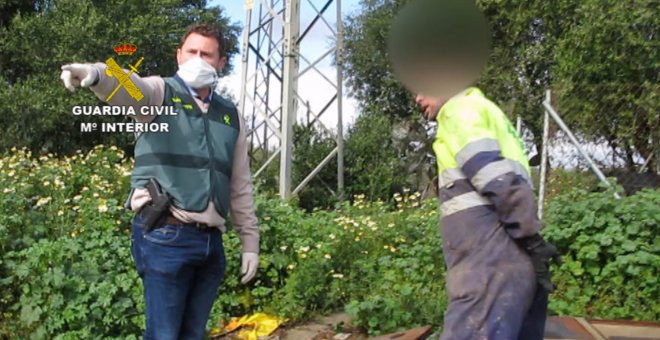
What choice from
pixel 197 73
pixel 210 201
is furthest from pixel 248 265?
pixel 197 73

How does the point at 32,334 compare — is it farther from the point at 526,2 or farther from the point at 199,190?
the point at 526,2

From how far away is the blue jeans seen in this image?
9.07 ft

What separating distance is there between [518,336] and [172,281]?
1306 mm

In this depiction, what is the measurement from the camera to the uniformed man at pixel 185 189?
2.77 metres

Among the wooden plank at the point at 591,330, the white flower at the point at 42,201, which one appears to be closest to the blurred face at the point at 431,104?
the wooden plank at the point at 591,330

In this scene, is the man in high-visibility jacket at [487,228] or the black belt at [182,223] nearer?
the man in high-visibility jacket at [487,228]

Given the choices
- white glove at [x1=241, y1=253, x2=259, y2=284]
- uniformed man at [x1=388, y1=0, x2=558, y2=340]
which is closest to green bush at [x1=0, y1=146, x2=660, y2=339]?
white glove at [x1=241, y1=253, x2=259, y2=284]

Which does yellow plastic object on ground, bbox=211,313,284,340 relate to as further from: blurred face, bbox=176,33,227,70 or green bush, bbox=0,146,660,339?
blurred face, bbox=176,33,227,70

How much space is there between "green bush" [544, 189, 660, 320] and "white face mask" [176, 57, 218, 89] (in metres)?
3.15

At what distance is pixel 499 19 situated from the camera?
14.9 meters

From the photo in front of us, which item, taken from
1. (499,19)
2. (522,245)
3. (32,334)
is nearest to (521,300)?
(522,245)

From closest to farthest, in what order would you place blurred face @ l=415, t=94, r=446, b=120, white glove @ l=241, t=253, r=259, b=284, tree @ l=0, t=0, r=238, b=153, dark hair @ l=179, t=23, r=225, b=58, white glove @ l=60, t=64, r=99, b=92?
1. white glove @ l=60, t=64, r=99, b=92
2. blurred face @ l=415, t=94, r=446, b=120
3. dark hair @ l=179, t=23, r=225, b=58
4. white glove @ l=241, t=253, r=259, b=284
5. tree @ l=0, t=0, r=238, b=153

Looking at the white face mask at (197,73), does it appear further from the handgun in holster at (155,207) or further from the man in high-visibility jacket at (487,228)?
the man in high-visibility jacket at (487,228)

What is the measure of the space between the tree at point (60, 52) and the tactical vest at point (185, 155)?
10177 millimetres
